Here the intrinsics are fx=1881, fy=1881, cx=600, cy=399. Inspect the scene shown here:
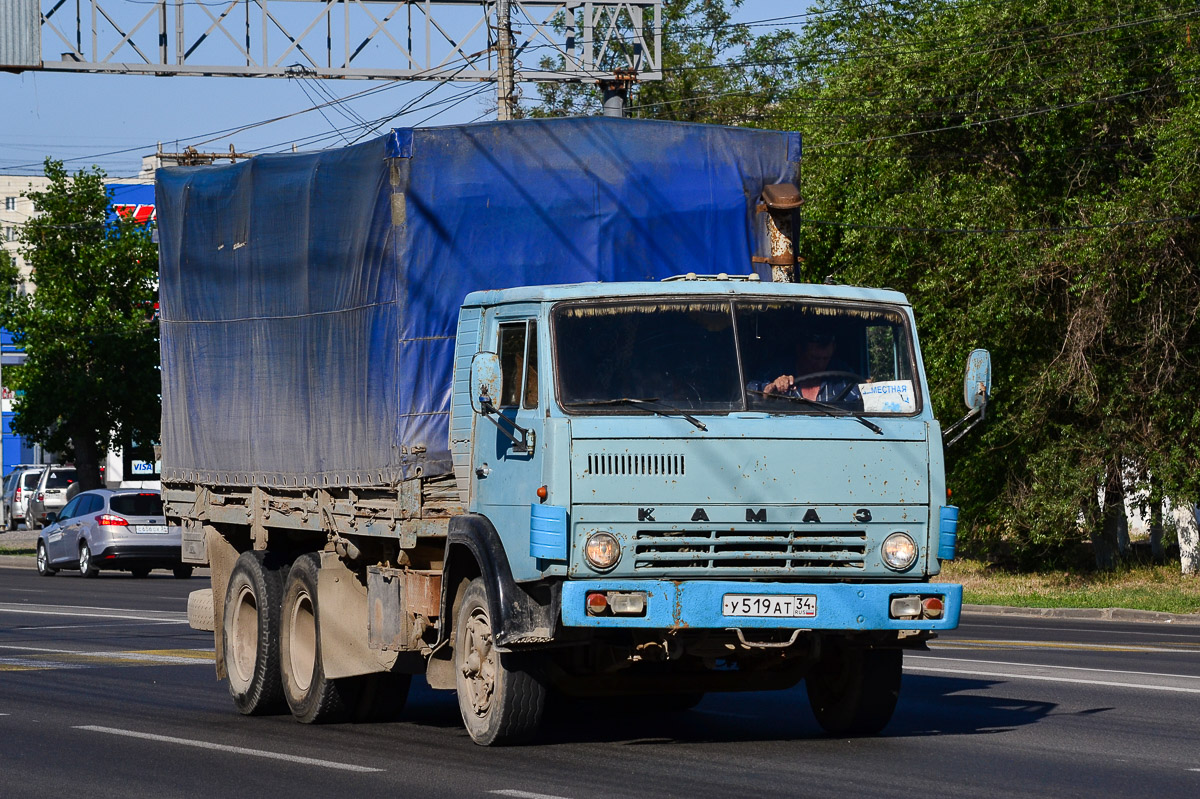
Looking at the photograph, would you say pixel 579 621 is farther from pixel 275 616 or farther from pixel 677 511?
pixel 275 616

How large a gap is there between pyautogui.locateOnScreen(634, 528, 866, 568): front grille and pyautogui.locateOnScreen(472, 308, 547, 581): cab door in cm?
60

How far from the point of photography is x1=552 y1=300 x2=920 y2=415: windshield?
9484mm

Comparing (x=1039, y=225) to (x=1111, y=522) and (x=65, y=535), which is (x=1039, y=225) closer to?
(x=1111, y=522)

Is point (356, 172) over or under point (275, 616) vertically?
over

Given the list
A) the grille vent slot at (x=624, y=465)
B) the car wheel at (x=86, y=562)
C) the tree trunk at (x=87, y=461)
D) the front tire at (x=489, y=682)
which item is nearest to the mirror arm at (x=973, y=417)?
the grille vent slot at (x=624, y=465)

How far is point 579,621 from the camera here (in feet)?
29.5

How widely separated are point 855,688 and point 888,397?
67.3 inches

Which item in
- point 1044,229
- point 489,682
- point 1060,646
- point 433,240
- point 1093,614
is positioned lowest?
point 1093,614

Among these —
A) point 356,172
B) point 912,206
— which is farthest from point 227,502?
point 912,206

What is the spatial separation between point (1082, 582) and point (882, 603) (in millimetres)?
20559

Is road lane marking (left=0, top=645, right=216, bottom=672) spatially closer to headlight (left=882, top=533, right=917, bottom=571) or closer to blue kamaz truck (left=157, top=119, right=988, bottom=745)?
blue kamaz truck (left=157, top=119, right=988, bottom=745)

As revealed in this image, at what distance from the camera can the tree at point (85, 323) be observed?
47.3m

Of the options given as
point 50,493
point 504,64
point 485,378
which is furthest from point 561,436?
point 50,493

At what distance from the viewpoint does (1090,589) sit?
91.8ft
